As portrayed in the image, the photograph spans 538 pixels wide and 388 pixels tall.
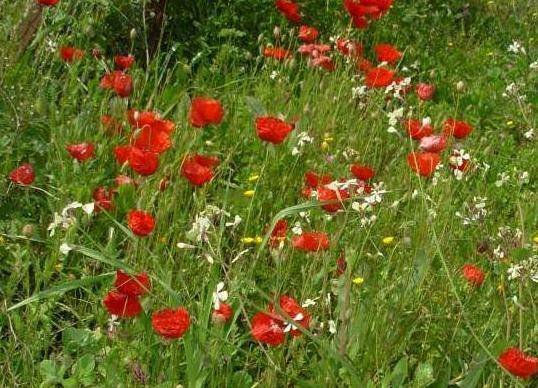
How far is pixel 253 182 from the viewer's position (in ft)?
9.46

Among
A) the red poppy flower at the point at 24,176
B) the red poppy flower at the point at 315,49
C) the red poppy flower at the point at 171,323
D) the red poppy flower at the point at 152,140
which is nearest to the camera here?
the red poppy flower at the point at 171,323

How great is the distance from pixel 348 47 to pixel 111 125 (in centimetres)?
110

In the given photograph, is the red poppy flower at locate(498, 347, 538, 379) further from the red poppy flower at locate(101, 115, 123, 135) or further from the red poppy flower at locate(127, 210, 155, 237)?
the red poppy flower at locate(101, 115, 123, 135)

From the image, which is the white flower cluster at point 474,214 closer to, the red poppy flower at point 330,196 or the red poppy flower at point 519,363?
the red poppy flower at point 330,196

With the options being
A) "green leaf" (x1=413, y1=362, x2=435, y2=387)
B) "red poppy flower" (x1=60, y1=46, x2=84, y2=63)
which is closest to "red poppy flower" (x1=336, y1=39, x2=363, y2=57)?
"red poppy flower" (x1=60, y1=46, x2=84, y2=63)

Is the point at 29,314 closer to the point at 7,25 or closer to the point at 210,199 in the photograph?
the point at 210,199

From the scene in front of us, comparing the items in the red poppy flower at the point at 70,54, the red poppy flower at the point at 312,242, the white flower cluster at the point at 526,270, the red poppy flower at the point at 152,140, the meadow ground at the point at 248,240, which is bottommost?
the meadow ground at the point at 248,240

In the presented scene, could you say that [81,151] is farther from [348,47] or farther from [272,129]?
[348,47]

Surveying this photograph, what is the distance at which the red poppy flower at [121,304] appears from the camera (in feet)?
6.19

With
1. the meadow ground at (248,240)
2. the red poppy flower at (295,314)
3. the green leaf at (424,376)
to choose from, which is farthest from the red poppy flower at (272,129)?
the green leaf at (424,376)

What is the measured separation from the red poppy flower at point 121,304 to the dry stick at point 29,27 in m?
1.68

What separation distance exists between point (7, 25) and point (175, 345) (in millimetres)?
1546

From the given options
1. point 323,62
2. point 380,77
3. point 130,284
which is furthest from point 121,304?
point 323,62

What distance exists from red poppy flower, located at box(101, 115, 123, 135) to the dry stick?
63cm
